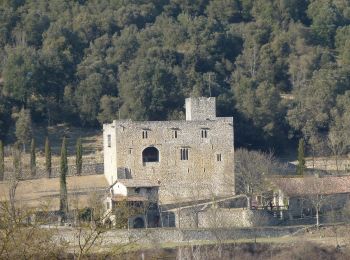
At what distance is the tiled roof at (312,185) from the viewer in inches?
2040

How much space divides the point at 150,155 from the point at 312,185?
23.3 feet

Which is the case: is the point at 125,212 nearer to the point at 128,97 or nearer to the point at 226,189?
the point at 226,189

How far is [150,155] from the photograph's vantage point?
54.6 meters

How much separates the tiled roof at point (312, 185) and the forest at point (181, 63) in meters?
9.16

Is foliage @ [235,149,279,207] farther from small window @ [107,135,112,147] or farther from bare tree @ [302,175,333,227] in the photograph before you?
small window @ [107,135,112,147]

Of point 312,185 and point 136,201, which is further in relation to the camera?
point 312,185

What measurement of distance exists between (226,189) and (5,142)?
14.6m

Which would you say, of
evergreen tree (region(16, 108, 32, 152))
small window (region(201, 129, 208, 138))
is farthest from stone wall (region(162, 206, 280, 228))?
evergreen tree (region(16, 108, 32, 152))

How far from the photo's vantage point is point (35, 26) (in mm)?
77562

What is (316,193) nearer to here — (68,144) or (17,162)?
(17,162)

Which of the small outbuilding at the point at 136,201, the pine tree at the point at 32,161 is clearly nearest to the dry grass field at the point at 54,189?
the pine tree at the point at 32,161

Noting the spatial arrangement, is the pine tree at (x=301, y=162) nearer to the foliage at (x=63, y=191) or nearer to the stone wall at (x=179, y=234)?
the stone wall at (x=179, y=234)

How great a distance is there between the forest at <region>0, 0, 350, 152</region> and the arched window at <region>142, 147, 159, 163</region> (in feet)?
26.7

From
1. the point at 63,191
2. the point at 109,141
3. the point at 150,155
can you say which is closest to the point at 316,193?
the point at 150,155
